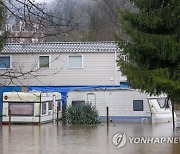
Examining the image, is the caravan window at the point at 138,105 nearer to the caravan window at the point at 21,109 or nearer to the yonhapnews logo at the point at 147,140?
the caravan window at the point at 21,109

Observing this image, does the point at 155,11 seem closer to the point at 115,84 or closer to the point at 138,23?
the point at 138,23

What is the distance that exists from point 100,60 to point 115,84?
2.04 m

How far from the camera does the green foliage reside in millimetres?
30797

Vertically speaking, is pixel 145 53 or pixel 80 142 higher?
pixel 145 53

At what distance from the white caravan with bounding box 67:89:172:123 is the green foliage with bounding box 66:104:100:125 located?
1.27 m

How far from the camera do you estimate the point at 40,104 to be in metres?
30.8

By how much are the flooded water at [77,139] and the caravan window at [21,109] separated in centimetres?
160

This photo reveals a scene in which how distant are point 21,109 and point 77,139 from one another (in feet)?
32.6

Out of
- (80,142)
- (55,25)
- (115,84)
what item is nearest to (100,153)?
(80,142)

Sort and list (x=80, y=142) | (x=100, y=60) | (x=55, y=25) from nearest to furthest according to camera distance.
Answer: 1. (x=55, y=25)
2. (x=80, y=142)
3. (x=100, y=60)

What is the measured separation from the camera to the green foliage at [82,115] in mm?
30797

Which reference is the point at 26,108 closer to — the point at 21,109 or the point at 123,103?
the point at 21,109

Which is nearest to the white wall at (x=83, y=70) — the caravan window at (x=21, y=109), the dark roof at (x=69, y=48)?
the dark roof at (x=69, y=48)

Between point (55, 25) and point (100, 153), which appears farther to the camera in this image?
point (100, 153)
